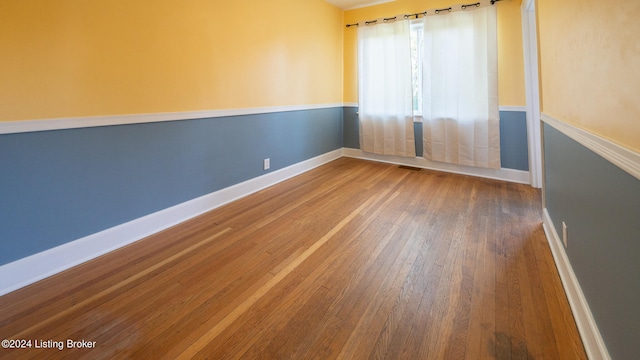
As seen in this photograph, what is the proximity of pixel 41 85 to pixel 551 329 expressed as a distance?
309 cm

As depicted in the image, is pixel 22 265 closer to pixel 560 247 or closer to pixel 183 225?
pixel 183 225

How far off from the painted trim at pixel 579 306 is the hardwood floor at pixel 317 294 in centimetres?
4

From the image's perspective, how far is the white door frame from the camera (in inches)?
126

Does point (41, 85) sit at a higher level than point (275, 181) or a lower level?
higher

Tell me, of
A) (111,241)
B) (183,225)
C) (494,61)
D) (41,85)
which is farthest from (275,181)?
(494,61)

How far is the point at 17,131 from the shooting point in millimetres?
1687

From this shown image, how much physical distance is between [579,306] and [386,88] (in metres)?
3.62

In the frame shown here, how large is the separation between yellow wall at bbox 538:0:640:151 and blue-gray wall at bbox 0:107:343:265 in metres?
2.71

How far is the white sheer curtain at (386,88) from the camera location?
13.7 ft

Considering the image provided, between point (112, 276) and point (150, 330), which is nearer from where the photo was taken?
point (150, 330)

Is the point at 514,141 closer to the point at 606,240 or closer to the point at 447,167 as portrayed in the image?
the point at 447,167

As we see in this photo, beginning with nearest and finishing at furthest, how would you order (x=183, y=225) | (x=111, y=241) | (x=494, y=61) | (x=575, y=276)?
(x=575, y=276), (x=111, y=241), (x=183, y=225), (x=494, y=61)

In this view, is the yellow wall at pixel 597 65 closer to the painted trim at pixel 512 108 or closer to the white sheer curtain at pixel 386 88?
the painted trim at pixel 512 108

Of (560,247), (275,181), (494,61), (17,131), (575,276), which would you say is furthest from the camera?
(275,181)
